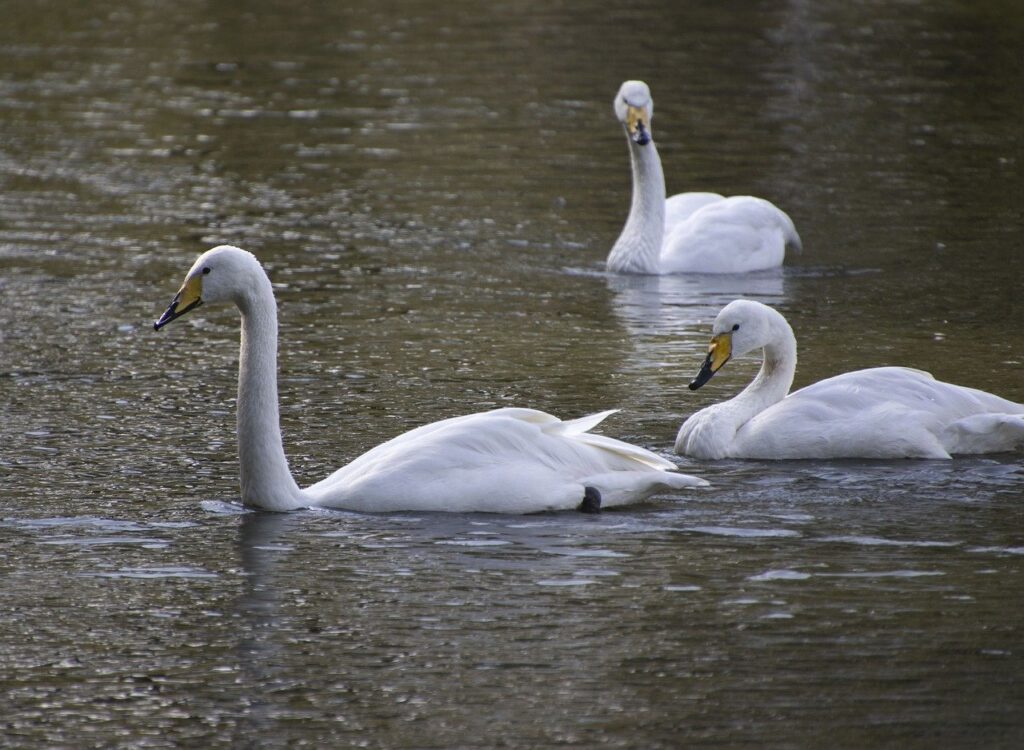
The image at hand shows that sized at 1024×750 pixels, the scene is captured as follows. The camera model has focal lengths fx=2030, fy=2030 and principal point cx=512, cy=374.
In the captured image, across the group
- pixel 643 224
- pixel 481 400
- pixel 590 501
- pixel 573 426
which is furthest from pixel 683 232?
pixel 590 501

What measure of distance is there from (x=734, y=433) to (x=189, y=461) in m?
2.84

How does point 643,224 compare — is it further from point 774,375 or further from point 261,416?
point 261,416

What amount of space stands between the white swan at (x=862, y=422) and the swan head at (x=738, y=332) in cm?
1

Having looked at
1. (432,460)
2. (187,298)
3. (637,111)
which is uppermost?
(637,111)

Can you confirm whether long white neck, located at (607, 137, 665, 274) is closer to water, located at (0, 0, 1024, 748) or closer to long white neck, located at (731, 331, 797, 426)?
water, located at (0, 0, 1024, 748)

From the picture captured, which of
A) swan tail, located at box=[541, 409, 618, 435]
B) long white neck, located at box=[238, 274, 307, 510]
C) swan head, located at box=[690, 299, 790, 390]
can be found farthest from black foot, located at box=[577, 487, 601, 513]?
swan head, located at box=[690, 299, 790, 390]

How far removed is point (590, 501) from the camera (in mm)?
9539

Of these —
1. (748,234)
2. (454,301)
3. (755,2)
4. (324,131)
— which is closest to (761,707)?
(454,301)

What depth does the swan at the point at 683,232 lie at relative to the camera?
16828mm

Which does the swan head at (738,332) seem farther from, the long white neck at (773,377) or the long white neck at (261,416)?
the long white neck at (261,416)

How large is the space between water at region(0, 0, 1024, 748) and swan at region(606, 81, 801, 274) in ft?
0.95

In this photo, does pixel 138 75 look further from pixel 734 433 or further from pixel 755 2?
pixel 734 433

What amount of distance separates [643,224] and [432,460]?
7.93 meters

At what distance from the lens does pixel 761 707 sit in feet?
22.9
